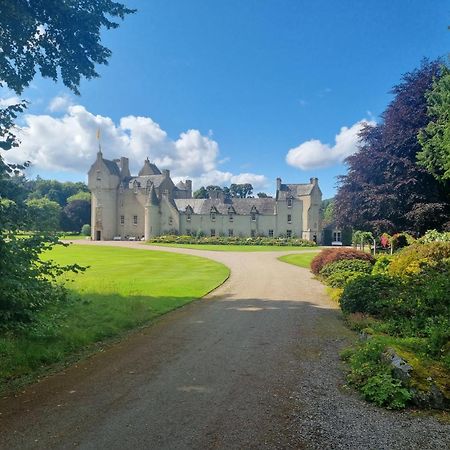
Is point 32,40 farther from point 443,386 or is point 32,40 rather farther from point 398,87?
point 398,87

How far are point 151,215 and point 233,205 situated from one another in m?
15.8

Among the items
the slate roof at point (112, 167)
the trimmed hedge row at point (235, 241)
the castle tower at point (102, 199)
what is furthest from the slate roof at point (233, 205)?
the slate roof at point (112, 167)

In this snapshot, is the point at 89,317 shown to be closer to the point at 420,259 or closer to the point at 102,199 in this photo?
the point at 420,259

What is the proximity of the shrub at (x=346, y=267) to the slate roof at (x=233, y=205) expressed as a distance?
1984 inches

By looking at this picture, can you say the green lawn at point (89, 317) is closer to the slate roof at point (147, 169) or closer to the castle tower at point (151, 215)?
the castle tower at point (151, 215)

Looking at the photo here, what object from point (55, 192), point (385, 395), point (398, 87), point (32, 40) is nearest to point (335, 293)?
point (385, 395)

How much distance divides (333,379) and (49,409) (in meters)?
4.58

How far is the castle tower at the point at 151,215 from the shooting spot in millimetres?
66500

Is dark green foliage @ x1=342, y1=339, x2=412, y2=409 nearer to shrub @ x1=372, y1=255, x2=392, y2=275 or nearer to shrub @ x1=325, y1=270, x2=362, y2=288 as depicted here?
shrub @ x1=325, y1=270, x2=362, y2=288

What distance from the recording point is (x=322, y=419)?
4.99m

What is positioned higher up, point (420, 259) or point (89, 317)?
point (420, 259)

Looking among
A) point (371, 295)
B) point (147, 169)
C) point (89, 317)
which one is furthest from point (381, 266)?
point (147, 169)

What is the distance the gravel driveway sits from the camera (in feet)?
14.7

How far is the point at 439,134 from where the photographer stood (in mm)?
21141
